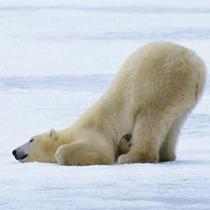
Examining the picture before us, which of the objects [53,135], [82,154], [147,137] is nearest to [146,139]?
[147,137]

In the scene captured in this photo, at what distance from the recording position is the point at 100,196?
3619 mm

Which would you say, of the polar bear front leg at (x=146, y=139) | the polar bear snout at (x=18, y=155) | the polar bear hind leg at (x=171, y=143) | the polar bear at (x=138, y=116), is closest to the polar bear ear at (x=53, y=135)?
the polar bear at (x=138, y=116)

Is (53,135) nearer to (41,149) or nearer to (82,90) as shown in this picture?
(41,149)

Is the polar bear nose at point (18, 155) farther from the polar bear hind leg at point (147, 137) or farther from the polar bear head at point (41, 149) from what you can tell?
the polar bear hind leg at point (147, 137)

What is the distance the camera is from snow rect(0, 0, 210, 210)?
3.67m

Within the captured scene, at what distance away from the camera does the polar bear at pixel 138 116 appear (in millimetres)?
4680

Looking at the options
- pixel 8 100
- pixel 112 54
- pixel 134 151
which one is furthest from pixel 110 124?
pixel 112 54

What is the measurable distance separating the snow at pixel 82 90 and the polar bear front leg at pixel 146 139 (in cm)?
11

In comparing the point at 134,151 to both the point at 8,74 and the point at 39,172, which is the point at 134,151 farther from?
the point at 8,74

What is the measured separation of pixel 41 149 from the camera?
194 inches

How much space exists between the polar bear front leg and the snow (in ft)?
0.38

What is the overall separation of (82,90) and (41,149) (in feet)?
10.6

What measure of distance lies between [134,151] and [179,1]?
14280 mm

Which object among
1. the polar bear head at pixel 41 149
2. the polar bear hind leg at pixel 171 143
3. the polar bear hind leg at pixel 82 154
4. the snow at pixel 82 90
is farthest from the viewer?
the polar bear head at pixel 41 149
